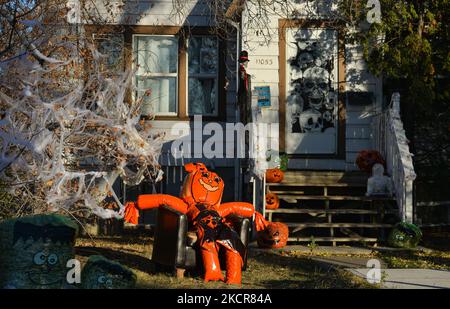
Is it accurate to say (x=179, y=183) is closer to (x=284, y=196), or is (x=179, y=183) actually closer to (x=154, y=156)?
(x=284, y=196)

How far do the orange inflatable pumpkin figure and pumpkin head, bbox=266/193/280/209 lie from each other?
2.72m

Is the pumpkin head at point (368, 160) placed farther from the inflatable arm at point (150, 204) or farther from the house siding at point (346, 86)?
the inflatable arm at point (150, 204)

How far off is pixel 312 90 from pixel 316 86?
10cm

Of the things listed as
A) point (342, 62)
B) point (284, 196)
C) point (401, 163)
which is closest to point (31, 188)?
point (284, 196)

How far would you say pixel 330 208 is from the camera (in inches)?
482


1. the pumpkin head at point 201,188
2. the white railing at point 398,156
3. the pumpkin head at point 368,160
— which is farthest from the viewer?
the pumpkin head at point 368,160

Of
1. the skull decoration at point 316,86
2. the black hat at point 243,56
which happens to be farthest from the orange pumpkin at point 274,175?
the black hat at point 243,56

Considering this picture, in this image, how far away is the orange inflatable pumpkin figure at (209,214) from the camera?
7840 mm

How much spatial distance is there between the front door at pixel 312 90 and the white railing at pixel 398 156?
3.20ft

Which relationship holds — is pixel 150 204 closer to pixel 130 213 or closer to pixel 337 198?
pixel 130 213

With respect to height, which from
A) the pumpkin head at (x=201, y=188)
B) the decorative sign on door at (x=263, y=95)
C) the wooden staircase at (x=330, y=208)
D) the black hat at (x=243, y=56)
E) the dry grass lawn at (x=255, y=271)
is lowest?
the dry grass lawn at (x=255, y=271)

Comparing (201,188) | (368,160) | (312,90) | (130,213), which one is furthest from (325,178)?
(130,213)

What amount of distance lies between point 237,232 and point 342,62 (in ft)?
19.2

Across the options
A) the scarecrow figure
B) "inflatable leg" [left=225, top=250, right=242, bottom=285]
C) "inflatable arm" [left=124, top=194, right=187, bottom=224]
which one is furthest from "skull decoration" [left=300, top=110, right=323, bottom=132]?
"inflatable leg" [left=225, top=250, right=242, bottom=285]
